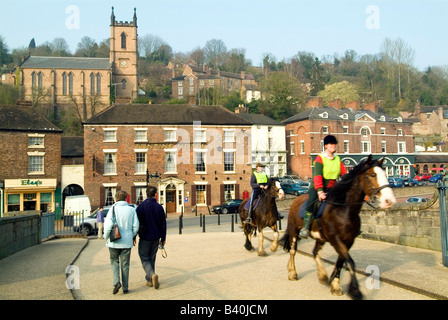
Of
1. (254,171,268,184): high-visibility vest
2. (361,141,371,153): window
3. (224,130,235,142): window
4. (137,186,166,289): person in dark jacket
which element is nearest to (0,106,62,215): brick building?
(224,130,235,142): window

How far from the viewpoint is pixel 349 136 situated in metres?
56.8

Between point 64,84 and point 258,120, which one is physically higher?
point 64,84

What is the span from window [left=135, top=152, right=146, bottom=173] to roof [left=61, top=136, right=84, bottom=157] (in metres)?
7.45

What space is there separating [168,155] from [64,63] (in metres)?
64.7

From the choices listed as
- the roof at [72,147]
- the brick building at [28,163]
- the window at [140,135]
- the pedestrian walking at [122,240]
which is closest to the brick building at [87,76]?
the roof at [72,147]

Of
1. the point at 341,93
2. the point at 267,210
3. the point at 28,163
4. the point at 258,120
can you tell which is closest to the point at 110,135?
the point at 28,163

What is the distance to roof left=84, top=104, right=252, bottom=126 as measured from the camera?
3868 cm

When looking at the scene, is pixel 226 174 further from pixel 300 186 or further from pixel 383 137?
pixel 383 137

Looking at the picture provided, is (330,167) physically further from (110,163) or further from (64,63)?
(64,63)

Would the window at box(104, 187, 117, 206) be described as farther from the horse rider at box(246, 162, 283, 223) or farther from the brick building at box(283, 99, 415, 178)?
the horse rider at box(246, 162, 283, 223)

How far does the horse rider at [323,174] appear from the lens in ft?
23.6
